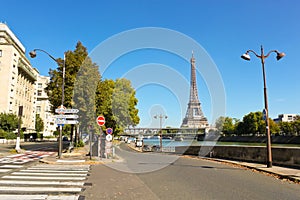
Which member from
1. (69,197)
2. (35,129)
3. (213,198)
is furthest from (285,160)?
(35,129)

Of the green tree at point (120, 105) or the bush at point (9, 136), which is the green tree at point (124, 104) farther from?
the bush at point (9, 136)

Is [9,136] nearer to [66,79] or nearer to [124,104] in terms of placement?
[124,104]

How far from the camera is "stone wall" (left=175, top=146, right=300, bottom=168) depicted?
47.4 feet

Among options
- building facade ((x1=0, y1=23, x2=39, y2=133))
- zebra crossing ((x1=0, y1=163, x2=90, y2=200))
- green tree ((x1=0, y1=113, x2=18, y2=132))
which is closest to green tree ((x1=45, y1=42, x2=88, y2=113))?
zebra crossing ((x1=0, y1=163, x2=90, y2=200))

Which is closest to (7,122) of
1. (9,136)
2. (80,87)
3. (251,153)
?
(9,136)

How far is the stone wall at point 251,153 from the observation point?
14.4m

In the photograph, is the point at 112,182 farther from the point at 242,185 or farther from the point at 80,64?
the point at 80,64

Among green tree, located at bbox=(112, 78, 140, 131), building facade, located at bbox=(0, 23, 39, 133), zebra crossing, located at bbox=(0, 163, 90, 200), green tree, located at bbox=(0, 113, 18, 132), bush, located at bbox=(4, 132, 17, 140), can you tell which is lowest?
zebra crossing, located at bbox=(0, 163, 90, 200)

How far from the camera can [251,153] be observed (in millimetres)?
17922

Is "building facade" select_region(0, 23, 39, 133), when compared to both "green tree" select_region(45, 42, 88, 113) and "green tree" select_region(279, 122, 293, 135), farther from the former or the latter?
"green tree" select_region(279, 122, 293, 135)

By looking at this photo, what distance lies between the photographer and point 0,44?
61.1m

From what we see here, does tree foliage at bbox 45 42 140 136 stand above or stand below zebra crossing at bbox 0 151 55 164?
above

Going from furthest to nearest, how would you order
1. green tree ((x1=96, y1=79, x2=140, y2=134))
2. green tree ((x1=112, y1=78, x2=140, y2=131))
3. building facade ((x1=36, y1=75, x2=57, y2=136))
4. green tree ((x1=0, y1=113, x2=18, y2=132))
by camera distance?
building facade ((x1=36, y1=75, x2=57, y2=136)) → green tree ((x1=0, y1=113, x2=18, y2=132)) → green tree ((x1=112, y1=78, x2=140, y2=131)) → green tree ((x1=96, y1=79, x2=140, y2=134))

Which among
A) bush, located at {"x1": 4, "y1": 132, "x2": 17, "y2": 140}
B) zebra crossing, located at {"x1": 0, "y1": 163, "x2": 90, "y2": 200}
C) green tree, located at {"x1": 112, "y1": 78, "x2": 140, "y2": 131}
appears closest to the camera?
zebra crossing, located at {"x1": 0, "y1": 163, "x2": 90, "y2": 200}
